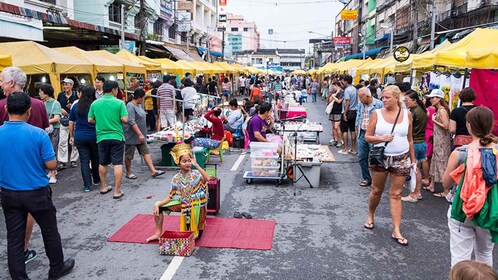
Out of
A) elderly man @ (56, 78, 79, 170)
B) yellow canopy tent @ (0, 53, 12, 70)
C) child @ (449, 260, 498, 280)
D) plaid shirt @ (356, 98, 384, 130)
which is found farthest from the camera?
elderly man @ (56, 78, 79, 170)

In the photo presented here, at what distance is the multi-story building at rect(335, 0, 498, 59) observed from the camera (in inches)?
750

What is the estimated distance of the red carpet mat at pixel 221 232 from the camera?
5156mm

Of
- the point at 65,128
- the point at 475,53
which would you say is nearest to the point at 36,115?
the point at 65,128

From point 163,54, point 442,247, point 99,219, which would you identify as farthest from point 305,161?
point 163,54

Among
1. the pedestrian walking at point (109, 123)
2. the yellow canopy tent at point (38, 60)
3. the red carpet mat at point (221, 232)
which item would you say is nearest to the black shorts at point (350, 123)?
the red carpet mat at point (221, 232)

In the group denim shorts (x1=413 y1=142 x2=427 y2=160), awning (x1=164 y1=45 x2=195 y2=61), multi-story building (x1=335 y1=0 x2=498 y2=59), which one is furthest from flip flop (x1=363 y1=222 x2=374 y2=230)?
awning (x1=164 y1=45 x2=195 y2=61)

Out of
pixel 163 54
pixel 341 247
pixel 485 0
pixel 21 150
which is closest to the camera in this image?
pixel 21 150

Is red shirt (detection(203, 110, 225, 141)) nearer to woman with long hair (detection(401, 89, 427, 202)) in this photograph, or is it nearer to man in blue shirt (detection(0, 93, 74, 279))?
woman with long hair (detection(401, 89, 427, 202))

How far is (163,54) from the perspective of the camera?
31406 mm

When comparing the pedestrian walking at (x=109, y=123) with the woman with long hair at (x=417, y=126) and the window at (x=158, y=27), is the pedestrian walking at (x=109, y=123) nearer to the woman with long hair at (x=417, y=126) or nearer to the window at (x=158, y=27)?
the woman with long hair at (x=417, y=126)

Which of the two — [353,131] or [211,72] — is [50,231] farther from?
[211,72]

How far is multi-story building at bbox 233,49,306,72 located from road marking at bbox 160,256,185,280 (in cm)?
10069

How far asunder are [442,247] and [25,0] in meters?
19.6

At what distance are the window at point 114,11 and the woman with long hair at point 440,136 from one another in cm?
2582
